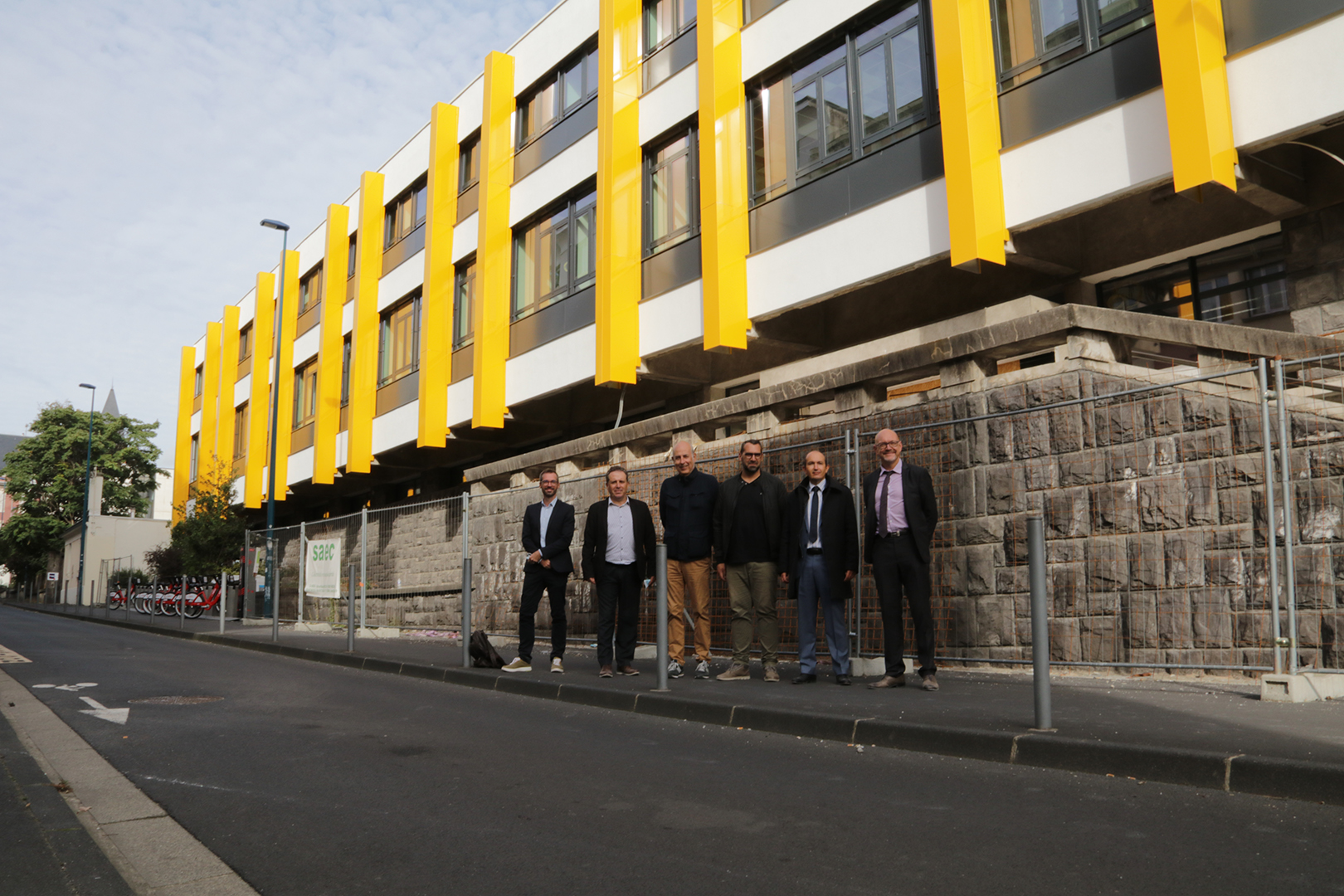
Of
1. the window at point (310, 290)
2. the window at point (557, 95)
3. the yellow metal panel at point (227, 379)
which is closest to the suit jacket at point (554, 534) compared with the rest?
the window at point (557, 95)

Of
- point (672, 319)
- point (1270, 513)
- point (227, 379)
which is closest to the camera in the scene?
point (1270, 513)

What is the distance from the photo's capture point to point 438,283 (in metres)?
22.6

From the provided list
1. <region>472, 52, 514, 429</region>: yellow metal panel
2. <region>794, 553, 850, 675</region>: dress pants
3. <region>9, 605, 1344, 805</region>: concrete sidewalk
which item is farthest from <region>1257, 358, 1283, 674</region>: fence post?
<region>472, 52, 514, 429</region>: yellow metal panel

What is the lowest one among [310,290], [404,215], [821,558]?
[821,558]

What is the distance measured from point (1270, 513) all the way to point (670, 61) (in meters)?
12.7

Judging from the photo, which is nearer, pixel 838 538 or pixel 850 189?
pixel 838 538

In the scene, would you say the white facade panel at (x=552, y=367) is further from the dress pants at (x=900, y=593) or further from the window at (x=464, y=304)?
the dress pants at (x=900, y=593)

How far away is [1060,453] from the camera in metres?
7.96

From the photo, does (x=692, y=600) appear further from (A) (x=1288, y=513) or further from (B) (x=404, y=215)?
(B) (x=404, y=215)

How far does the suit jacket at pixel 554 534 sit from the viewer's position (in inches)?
375

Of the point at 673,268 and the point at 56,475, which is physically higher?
the point at 56,475

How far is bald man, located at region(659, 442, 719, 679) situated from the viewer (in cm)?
877

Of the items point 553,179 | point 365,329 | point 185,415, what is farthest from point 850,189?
point 185,415

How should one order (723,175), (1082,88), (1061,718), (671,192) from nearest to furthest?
(1061,718)
(1082,88)
(723,175)
(671,192)
